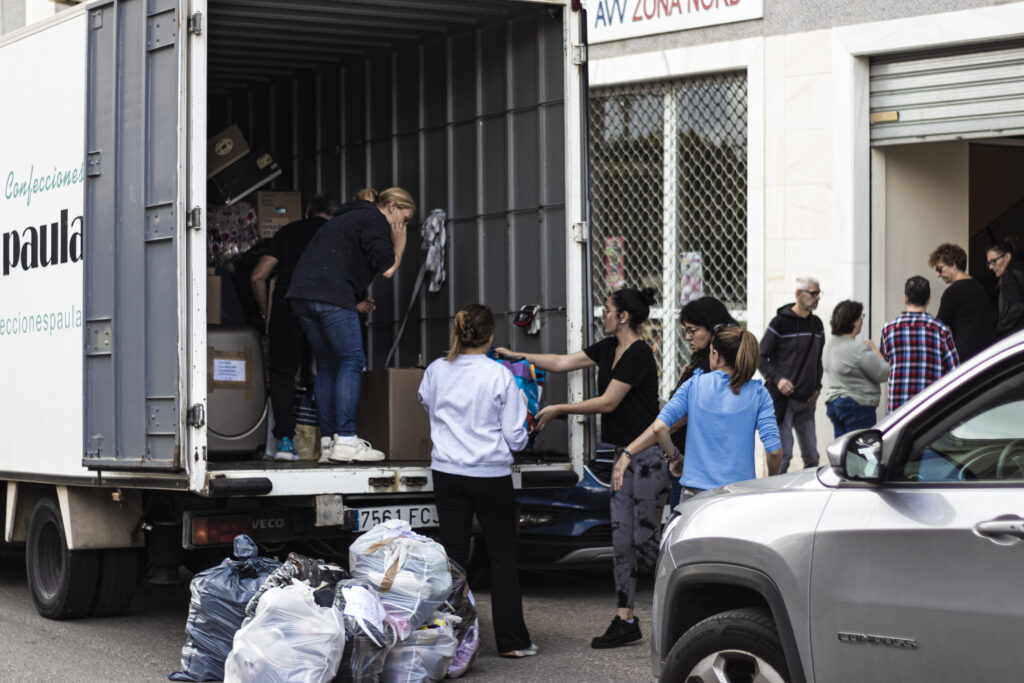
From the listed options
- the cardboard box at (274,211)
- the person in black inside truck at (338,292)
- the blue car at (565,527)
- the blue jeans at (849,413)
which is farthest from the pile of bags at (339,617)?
the blue jeans at (849,413)

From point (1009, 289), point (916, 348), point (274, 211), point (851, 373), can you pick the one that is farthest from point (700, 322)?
point (274, 211)

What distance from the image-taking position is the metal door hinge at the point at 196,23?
659 cm

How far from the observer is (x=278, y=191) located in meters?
10.1

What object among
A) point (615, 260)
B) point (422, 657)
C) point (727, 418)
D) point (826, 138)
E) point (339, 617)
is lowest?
point (422, 657)

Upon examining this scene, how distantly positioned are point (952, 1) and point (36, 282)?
7620mm

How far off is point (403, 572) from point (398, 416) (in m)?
1.64

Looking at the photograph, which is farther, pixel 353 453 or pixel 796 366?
pixel 796 366

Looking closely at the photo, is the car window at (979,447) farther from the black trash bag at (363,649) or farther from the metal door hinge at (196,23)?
the metal door hinge at (196,23)

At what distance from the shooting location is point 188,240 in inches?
260

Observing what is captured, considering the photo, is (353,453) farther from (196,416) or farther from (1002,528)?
(1002,528)

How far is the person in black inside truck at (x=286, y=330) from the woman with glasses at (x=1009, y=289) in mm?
4688

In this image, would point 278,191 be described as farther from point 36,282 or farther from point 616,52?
point 616,52

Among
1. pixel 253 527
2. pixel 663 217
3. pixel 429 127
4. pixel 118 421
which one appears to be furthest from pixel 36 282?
pixel 663 217

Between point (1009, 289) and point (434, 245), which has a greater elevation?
point (434, 245)
